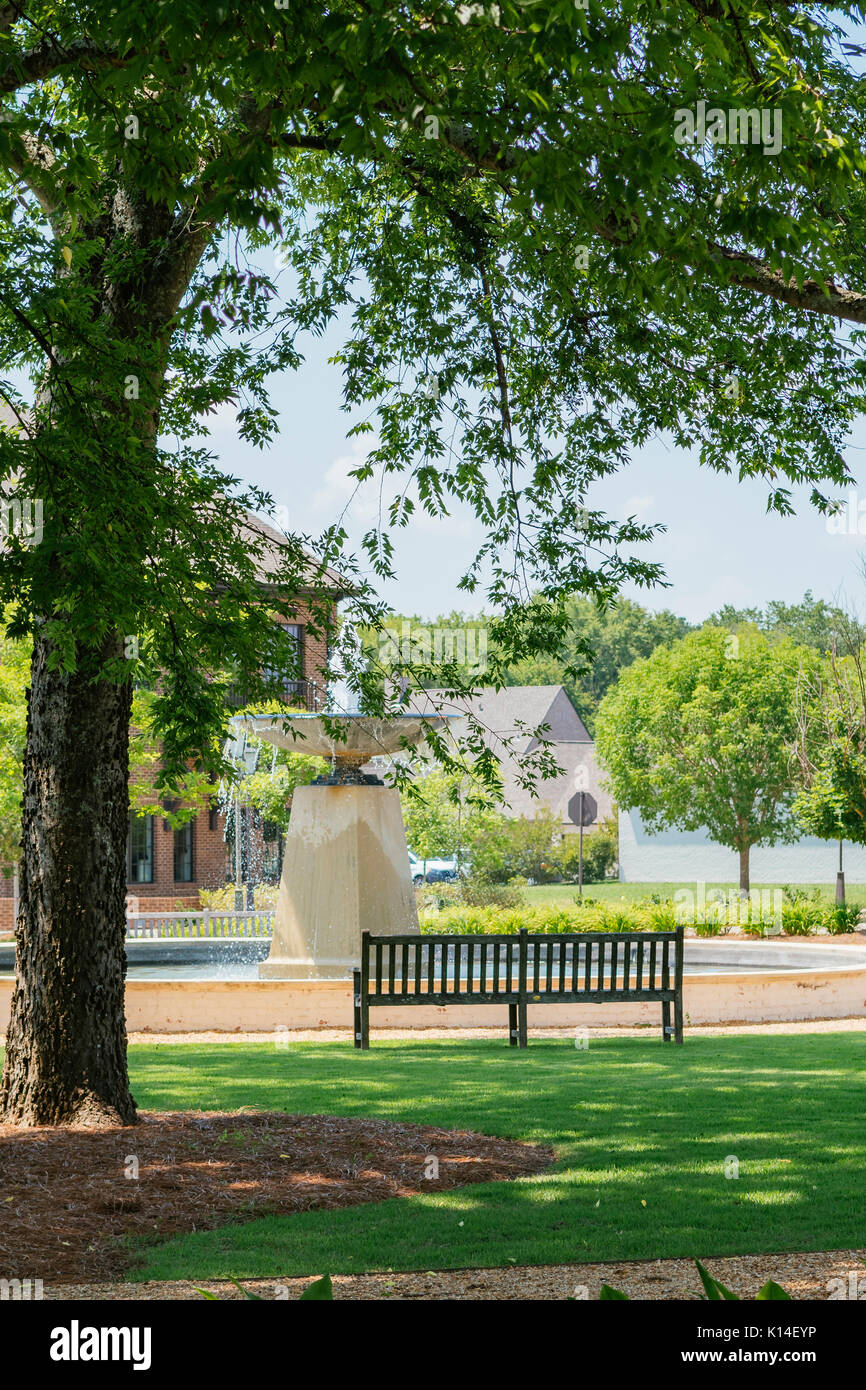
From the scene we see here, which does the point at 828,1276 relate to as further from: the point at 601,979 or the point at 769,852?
the point at 769,852

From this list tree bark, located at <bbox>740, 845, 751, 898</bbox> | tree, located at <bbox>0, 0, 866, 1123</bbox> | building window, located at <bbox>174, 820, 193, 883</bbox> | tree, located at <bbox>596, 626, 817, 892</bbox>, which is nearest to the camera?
tree, located at <bbox>0, 0, 866, 1123</bbox>

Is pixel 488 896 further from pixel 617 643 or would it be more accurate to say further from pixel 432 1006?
pixel 617 643

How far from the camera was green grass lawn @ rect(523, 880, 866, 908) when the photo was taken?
4203 centimetres

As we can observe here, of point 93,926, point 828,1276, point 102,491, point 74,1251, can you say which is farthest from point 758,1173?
point 102,491

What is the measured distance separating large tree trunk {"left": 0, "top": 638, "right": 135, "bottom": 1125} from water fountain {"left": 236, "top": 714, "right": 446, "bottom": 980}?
7.89 m

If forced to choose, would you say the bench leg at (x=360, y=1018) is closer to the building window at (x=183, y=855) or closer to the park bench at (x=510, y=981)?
the park bench at (x=510, y=981)

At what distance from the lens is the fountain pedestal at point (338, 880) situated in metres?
16.0

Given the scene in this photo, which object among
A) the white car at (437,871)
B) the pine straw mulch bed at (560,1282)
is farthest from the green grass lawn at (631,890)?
the pine straw mulch bed at (560,1282)

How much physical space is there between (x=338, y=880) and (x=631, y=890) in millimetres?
32420

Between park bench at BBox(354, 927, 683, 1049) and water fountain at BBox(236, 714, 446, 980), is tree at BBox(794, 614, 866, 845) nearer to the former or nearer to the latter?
water fountain at BBox(236, 714, 446, 980)

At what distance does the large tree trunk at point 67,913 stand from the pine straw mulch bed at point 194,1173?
25cm

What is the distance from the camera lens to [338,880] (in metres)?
16.2

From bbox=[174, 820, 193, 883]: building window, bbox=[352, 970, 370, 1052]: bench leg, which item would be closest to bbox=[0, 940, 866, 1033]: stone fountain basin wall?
bbox=[352, 970, 370, 1052]: bench leg

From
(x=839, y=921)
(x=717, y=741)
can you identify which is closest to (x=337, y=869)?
(x=839, y=921)
